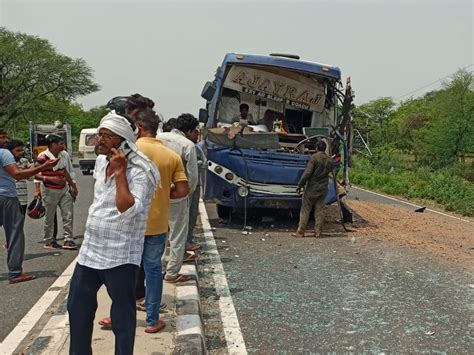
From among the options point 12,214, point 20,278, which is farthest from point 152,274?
point 12,214

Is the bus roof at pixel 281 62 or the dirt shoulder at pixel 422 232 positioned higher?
the bus roof at pixel 281 62

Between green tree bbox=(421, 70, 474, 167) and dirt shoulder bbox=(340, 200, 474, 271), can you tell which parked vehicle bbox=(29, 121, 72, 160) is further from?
green tree bbox=(421, 70, 474, 167)

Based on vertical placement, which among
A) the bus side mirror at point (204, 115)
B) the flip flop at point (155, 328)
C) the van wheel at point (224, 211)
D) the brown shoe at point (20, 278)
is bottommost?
the brown shoe at point (20, 278)

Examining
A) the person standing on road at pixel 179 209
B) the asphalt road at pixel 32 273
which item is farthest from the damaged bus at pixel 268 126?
the person standing on road at pixel 179 209

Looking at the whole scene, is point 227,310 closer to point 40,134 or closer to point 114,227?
point 114,227

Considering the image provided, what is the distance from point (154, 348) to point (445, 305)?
9.97 feet

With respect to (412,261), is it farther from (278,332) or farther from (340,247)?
(278,332)

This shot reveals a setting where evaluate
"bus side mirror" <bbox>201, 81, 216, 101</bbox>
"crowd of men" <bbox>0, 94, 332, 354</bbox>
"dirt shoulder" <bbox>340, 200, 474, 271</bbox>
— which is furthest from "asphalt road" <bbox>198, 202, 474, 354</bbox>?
"bus side mirror" <bbox>201, 81, 216, 101</bbox>

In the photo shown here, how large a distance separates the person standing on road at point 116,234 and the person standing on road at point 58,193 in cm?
455

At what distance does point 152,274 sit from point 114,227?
1109 mm

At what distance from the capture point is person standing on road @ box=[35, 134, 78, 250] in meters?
7.09

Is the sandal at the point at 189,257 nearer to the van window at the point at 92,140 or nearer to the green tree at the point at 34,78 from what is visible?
the van window at the point at 92,140

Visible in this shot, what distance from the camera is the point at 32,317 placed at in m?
4.46

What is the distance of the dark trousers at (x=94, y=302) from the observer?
2803mm
